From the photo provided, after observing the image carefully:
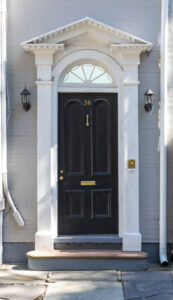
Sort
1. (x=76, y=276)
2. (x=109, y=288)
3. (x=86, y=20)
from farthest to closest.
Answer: (x=86, y=20)
(x=76, y=276)
(x=109, y=288)

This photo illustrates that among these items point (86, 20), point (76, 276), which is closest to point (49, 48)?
point (86, 20)

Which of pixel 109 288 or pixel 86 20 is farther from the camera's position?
pixel 86 20

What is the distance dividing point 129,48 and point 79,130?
4.80 feet

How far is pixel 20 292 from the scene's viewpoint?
5.00m

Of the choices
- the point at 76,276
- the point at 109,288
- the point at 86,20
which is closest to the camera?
the point at 109,288

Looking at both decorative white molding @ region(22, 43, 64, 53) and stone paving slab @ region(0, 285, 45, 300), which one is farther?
decorative white molding @ region(22, 43, 64, 53)

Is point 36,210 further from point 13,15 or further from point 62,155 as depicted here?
point 13,15

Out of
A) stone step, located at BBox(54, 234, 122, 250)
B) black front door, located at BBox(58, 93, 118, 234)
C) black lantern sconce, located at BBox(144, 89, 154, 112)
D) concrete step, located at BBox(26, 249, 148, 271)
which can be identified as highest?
black lantern sconce, located at BBox(144, 89, 154, 112)

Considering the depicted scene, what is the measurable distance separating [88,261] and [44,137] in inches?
77.2

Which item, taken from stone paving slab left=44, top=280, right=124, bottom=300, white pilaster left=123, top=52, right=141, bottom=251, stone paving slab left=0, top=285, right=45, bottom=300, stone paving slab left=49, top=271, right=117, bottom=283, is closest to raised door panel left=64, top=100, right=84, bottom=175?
white pilaster left=123, top=52, right=141, bottom=251

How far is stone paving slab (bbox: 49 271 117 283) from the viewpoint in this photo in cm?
547

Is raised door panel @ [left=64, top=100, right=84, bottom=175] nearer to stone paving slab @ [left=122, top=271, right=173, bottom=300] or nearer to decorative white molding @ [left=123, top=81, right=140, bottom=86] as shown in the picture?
decorative white molding @ [left=123, top=81, right=140, bottom=86]

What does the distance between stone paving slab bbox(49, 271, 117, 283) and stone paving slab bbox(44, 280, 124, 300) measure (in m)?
0.12

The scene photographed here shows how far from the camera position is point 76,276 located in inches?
220
